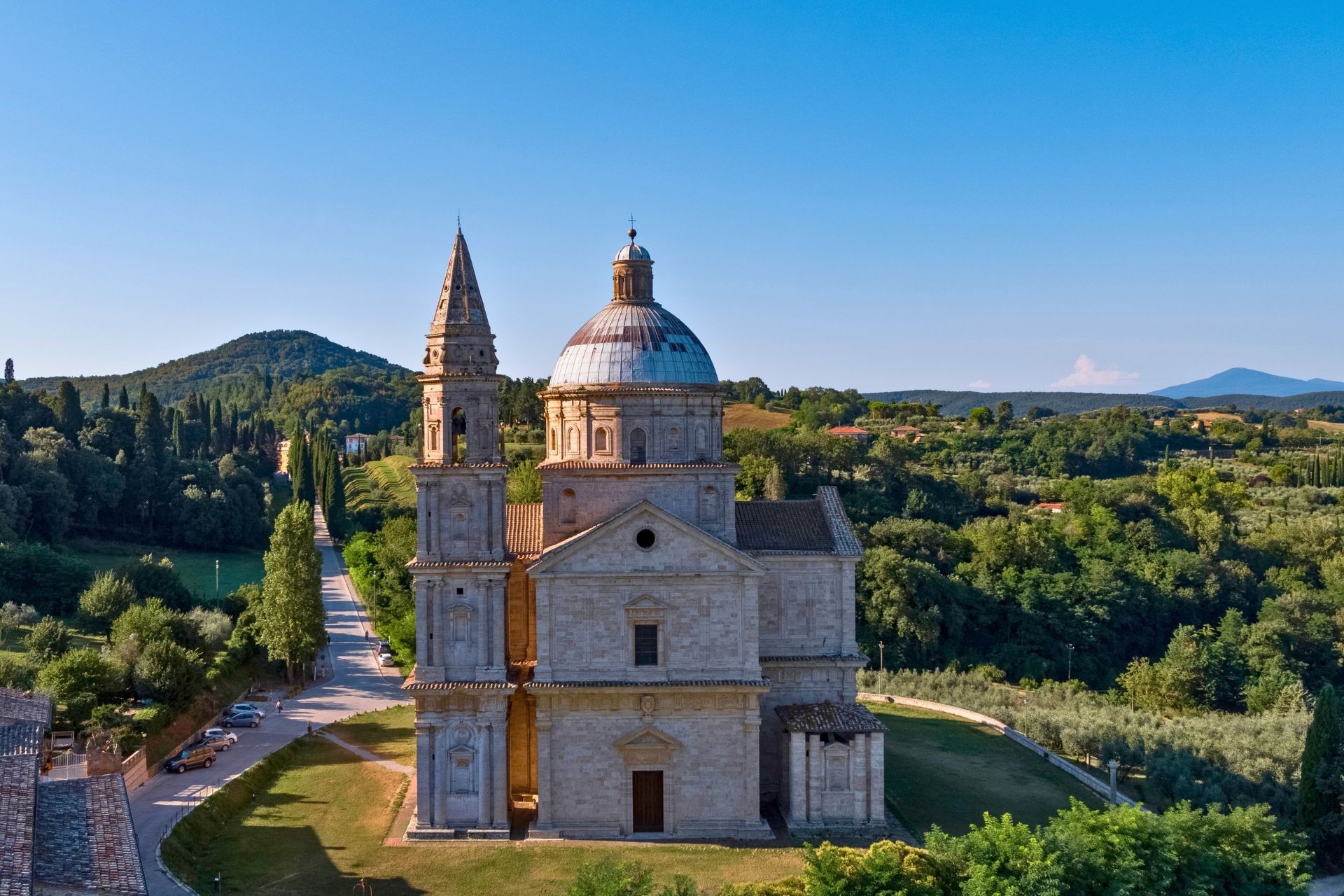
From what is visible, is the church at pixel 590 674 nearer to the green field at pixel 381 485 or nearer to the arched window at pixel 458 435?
the arched window at pixel 458 435

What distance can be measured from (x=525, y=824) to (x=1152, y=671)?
38142 mm

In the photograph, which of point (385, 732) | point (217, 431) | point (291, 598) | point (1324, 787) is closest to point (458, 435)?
point (385, 732)

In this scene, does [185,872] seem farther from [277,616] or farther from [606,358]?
[277,616]

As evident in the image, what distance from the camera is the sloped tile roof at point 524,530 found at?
3419cm

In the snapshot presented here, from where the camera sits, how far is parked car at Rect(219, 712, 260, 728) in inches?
1683

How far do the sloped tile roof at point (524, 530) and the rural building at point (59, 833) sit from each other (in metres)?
13.1

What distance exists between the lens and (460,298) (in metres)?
32.1

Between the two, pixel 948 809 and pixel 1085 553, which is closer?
pixel 948 809

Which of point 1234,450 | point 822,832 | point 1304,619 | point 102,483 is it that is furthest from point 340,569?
point 1234,450

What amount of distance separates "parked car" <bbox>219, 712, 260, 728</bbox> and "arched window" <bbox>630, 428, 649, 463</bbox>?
21041mm

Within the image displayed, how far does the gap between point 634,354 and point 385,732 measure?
1928 cm

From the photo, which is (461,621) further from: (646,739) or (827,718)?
(827,718)

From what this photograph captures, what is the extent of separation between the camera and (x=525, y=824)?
104 feet

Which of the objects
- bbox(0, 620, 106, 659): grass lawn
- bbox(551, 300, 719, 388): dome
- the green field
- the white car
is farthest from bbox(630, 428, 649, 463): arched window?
the green field
